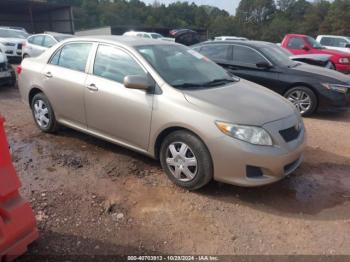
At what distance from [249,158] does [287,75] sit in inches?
173

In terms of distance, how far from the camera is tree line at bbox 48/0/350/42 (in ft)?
175

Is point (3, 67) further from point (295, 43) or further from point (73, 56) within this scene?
point (295, 43)

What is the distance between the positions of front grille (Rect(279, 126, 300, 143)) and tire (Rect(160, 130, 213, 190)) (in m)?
0.85

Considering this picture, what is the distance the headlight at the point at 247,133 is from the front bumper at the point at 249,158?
4 centimetres

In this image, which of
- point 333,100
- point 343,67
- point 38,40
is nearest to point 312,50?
point 343,67

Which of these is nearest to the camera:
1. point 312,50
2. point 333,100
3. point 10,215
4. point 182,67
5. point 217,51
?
point 10,215

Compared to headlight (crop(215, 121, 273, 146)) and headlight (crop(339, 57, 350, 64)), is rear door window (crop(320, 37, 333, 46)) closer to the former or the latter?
headlight (crop(339, 57, 350, 64))

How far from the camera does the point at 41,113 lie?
5336 mm

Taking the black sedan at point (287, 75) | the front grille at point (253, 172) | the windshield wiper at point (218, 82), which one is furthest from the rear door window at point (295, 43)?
the front grille at point (253, 172)

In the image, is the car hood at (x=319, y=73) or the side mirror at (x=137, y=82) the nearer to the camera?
the side mirror at (x=137, y=82)

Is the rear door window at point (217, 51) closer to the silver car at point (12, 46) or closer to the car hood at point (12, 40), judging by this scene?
the silver car at point (12, 46)

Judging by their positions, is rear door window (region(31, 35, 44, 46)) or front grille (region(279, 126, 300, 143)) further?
rear door window (region(31, 35, 44, 46))

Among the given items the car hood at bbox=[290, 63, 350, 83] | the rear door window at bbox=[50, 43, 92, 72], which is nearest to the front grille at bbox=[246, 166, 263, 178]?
the rear door window at bbox=[50, 43, 92, 72]

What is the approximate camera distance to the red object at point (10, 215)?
2344mm
